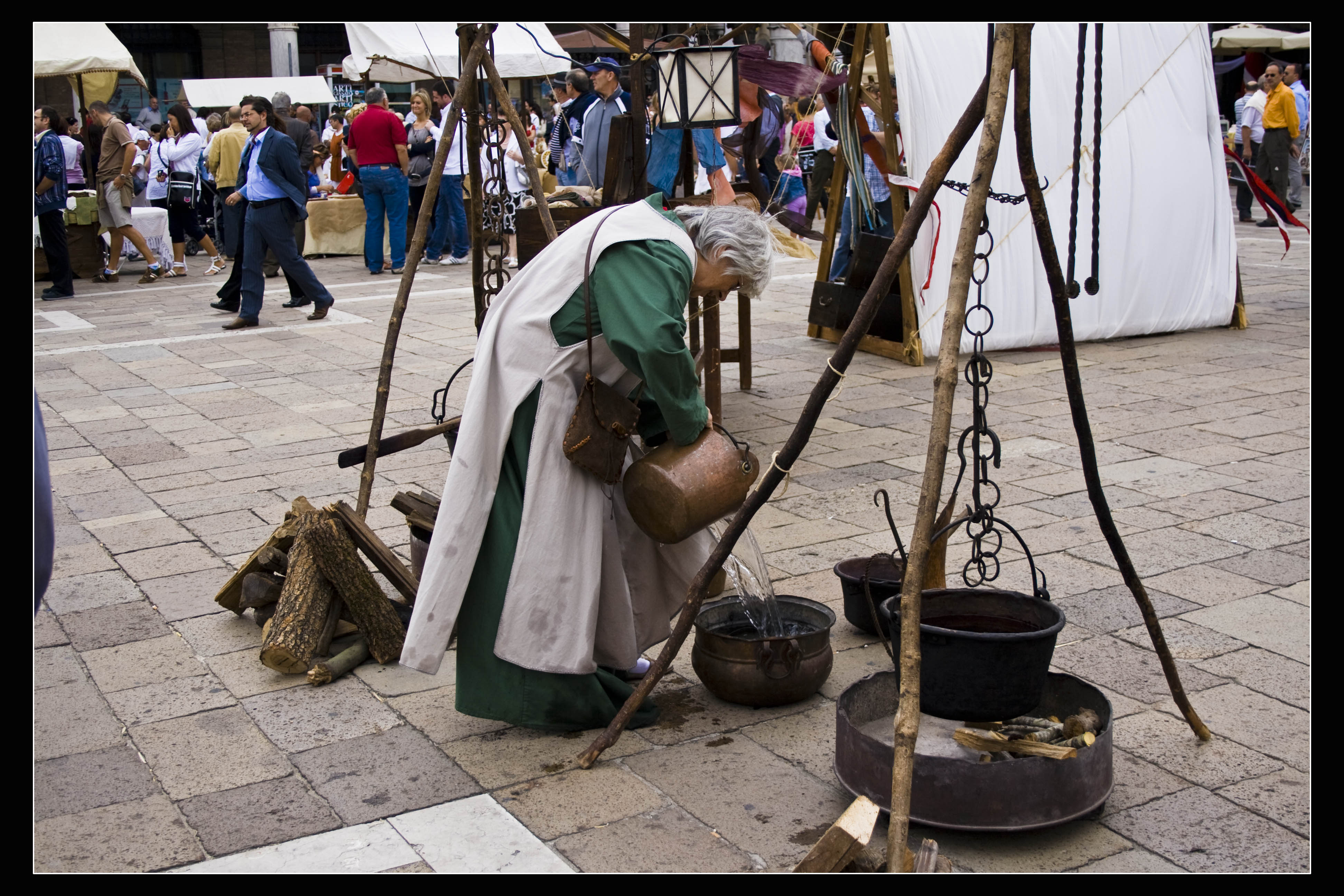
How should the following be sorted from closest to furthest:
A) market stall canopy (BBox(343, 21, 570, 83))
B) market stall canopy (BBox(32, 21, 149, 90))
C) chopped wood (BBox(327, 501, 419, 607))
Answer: chopped wood (BBox(327, 501, 419, 607)), market stall canopy (BBox(32, 21, 149, 90)), market stall canopy (BBox(343, 21, 570, 83))

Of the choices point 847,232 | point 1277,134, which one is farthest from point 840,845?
point 1277,134

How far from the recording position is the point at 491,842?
2691mm

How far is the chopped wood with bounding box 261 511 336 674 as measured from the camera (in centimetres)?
357

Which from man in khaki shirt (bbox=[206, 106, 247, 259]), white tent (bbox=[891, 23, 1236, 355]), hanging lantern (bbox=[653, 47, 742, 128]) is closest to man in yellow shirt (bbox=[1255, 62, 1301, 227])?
white tent (bbox=[891, 23, 1236, 355])

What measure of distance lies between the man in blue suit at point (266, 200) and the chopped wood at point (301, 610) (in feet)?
19.4

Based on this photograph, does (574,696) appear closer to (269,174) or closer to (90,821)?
(90,821)

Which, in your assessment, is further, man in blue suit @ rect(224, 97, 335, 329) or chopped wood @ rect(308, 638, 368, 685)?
man in blue suit @ rect(224, 97, 335, 329)

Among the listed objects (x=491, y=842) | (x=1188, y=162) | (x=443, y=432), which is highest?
(x=1188, y=162)

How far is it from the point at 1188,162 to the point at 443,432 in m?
6.14

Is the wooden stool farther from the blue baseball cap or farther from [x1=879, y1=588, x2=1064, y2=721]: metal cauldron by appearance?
[x1=879, y1=588, x2=1064, y2=721]: metal cauldron

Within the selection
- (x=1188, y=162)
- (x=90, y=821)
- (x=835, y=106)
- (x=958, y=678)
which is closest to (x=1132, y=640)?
(x=958, y=678)

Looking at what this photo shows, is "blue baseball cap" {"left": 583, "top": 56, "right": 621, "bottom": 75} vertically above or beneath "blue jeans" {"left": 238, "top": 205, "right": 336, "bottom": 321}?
above

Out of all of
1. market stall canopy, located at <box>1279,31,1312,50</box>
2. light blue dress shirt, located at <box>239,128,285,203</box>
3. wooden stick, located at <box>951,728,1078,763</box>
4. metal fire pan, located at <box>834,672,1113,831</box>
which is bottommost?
metal fire pan, located at <box>834,672,1113,831</box>

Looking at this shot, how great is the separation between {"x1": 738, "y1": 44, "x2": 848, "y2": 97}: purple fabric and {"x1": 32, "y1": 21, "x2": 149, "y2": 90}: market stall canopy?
8547mm
